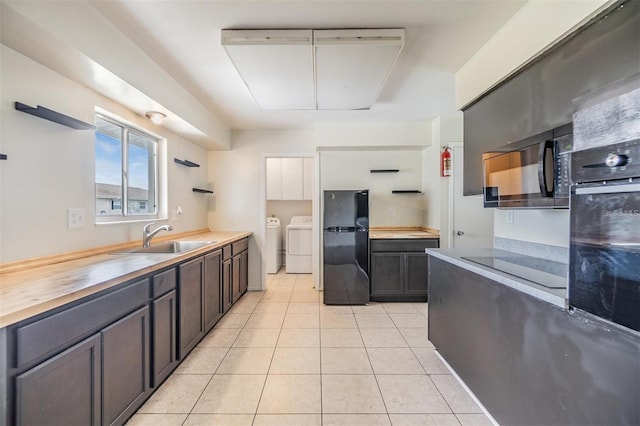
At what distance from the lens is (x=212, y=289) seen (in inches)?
105

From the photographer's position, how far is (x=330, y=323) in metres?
2.93

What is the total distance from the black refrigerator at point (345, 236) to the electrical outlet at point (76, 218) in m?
2.43

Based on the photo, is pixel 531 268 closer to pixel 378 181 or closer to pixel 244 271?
pixel 378 181

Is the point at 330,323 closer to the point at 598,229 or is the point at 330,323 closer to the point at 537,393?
the point at 537,393

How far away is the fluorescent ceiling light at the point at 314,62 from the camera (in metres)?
1.75

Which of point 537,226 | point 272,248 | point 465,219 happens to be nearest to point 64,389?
point 537,226

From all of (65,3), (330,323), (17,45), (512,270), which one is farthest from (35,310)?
(330,323)

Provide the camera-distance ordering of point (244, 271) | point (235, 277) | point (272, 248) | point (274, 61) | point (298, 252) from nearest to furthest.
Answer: point (274, 61) → point (235, 277) → point (244, 271) → point (298, 252) → point (272, 248)

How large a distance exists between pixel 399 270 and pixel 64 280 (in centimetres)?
331

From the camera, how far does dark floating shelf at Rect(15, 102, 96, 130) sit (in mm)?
1455

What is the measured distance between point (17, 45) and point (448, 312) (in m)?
3.07

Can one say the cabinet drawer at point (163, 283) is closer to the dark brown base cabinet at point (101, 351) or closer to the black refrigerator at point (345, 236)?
the dark brown base cabinet at point (101, 351)

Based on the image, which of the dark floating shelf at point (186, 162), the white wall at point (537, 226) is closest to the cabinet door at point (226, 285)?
the dark floating shelf at point (186, 162)

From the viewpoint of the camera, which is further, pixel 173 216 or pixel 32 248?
pixel 173 216
